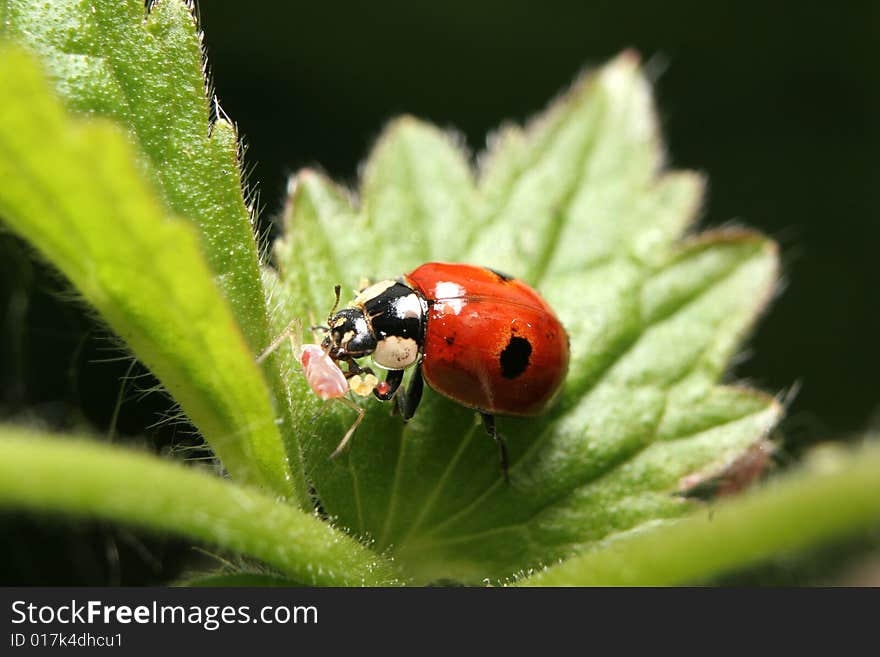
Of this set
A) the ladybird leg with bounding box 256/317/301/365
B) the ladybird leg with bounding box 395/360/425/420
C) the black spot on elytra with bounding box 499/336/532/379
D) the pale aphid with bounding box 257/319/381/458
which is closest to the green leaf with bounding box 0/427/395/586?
the ladybird leg with bounding box 256/317/301/365

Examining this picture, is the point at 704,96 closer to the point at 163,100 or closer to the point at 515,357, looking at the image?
the point at 515,357

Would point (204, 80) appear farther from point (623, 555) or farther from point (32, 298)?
point (623, 555)

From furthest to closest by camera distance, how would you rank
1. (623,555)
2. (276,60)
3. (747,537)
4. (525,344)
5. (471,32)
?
(471,32)
(276,60)
(525,344)
(623,555)
(747,537)

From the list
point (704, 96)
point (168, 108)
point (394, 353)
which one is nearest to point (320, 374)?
point (394, 353)

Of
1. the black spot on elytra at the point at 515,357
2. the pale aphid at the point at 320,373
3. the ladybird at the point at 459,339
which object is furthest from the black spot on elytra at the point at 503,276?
the pale aphid at the point at 320,373

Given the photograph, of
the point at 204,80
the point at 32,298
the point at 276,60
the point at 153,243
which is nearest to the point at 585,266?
the point at 204,80

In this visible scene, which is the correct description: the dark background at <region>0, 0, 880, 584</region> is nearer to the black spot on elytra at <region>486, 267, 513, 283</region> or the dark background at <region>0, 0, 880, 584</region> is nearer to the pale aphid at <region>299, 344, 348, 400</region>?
the black spot on elytra at <region>486, 267, 513, 283</region>

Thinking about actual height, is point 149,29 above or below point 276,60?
below
